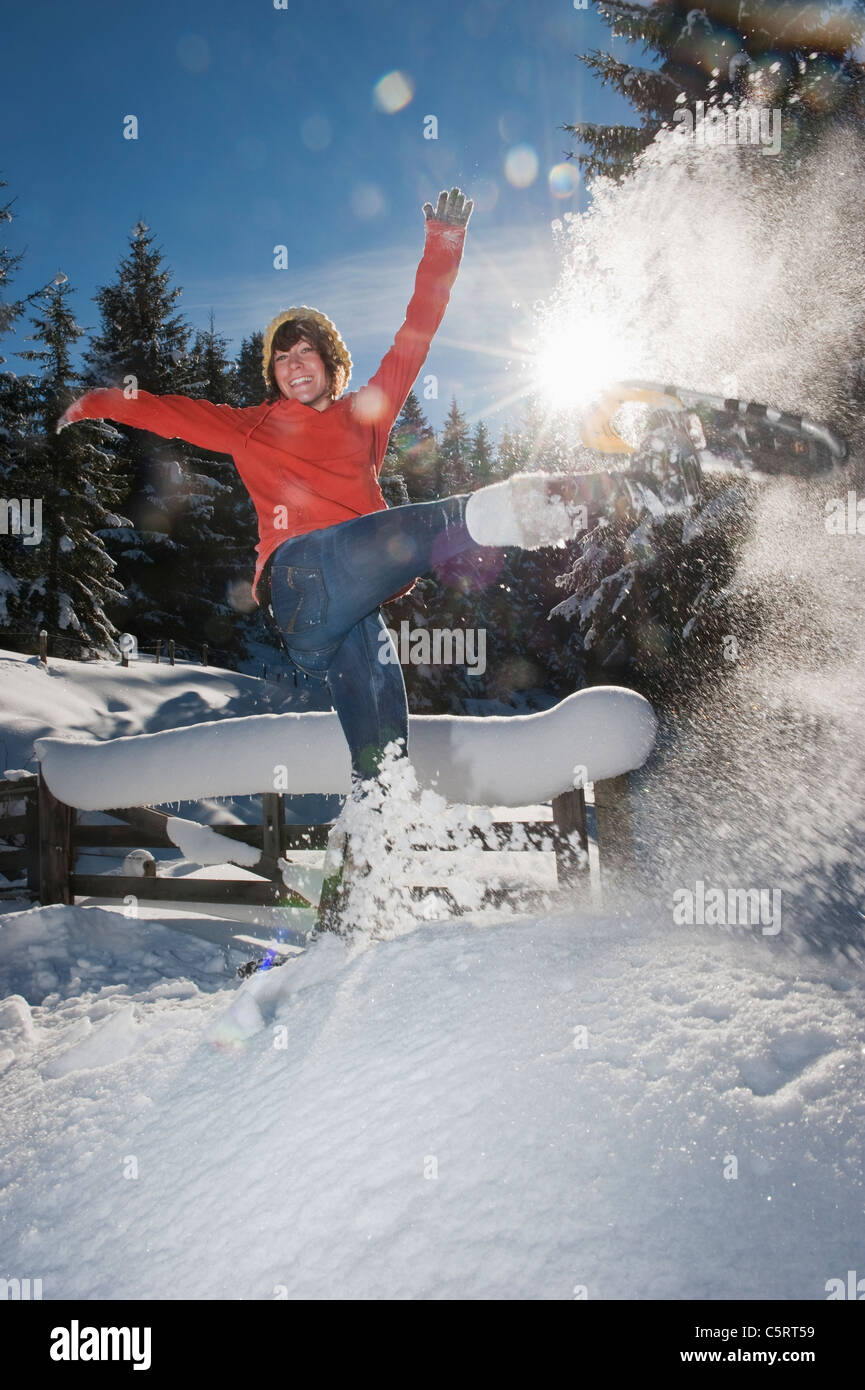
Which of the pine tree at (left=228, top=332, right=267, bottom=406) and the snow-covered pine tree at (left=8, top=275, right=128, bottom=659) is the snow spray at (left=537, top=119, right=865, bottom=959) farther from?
the pine tree at (left=228, top=332, right=267, bottom=406)

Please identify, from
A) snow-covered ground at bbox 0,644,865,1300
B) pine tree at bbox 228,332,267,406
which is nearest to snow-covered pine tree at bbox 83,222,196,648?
pine tree at bbox 228,332,267,406

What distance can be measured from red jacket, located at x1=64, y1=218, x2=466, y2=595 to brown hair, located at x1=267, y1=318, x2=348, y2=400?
14 cm

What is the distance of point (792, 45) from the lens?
7594 mm

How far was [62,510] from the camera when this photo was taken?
1916cm

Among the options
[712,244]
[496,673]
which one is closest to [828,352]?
[712,244]

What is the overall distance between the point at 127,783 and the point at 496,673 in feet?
95.0

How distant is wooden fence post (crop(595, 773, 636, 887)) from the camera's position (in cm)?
283

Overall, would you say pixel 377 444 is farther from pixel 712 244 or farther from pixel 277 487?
pixel 712 244

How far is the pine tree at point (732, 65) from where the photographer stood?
268 inches
